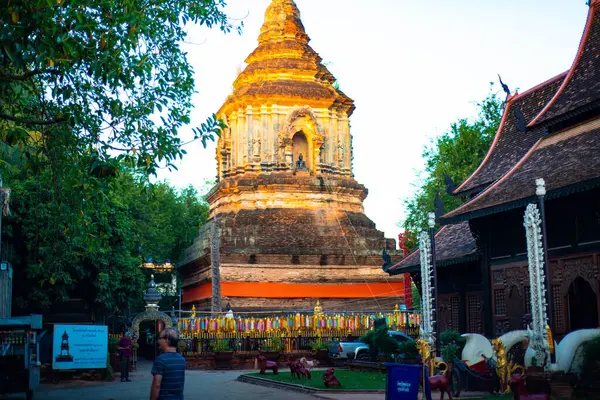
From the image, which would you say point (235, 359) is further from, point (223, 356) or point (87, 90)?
point (87, 90)

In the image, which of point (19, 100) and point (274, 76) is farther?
point (274, 76)

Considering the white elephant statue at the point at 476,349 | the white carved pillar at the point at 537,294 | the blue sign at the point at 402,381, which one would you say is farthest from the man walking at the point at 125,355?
the blue sign at the point at 402,381

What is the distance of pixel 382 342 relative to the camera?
24.3 m

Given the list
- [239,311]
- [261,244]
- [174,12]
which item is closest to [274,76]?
[261,244]

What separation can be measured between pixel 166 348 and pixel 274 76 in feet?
110

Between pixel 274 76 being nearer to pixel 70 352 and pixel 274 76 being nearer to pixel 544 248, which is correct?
pixel 70 352

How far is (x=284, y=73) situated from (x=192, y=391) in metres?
23.9

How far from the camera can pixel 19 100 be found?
14.9 meters

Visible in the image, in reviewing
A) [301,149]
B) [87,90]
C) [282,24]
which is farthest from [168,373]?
[282,24]

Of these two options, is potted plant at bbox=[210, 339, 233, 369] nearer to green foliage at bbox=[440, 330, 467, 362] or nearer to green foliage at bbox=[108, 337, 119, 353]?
green foliage at bbox=[108, 337, 119, 353]

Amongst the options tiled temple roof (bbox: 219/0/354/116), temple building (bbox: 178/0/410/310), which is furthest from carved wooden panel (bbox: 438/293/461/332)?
tiled temple roof (bbox: 219/0/354/116)

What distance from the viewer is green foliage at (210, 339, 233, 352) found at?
3005 centimetres

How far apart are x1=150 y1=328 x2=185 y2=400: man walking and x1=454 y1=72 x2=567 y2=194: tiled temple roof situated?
1653 centimetres

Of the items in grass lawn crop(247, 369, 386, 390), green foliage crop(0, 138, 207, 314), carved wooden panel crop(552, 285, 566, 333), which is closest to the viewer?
green foliage crop(0, 138, 207, 314)
